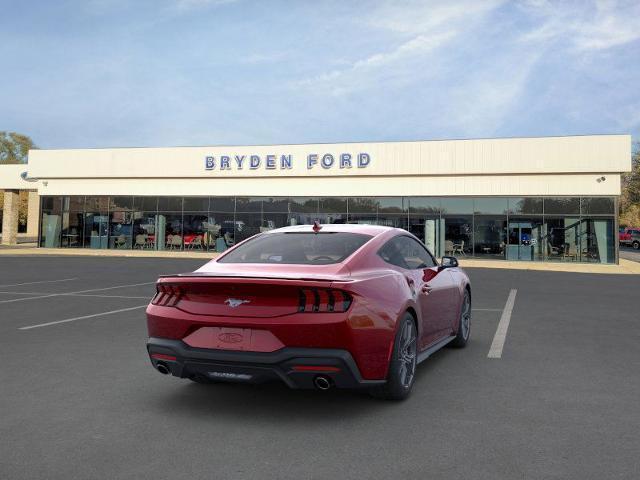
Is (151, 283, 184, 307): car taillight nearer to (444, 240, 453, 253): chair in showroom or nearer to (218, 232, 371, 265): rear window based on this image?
(218, 232, 371, 265): rear window

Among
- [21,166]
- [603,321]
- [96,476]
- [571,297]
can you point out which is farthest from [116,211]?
[96,476]

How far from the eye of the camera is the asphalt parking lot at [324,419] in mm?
3291

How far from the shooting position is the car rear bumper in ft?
12.9

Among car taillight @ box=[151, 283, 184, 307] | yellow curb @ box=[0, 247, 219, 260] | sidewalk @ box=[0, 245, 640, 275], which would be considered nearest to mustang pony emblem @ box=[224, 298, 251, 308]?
car taillight @ box=[151, 283, 184, 307]

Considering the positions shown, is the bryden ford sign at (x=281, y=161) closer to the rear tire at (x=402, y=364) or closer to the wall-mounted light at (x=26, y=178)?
the wall-mounted light at (x=26, y=178)

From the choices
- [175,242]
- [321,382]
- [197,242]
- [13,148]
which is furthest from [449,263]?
[13,148]

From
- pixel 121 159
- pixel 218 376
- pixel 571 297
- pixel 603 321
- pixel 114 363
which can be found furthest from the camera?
pixel 121 159

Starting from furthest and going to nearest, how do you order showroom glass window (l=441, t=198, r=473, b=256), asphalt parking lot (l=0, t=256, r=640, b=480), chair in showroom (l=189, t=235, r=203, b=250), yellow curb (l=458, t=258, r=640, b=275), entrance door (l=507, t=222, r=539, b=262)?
1. chair in showroom (l=189, t=235, r=203, b=250)
2. showroom glass window (l=441, t=198, r=473, b=256)
3. entrance door (l=507, t=222, r=539, b=262)
4. yellow curb (l=458, t=258, r=640, b=275)
5. asphalt parking lot (l=0, t=256, r=640, b=480)

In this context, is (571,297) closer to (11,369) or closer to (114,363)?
(114,363)

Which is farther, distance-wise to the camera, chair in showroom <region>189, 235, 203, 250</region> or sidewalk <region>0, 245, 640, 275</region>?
chair in showroom <region>189, 235, 203, 250</region>

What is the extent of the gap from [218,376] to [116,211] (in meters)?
34.9

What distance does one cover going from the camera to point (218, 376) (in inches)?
162

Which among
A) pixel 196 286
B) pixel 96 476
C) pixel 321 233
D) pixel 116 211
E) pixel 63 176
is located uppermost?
pixel 63 176

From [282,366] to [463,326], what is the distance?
354 cm
